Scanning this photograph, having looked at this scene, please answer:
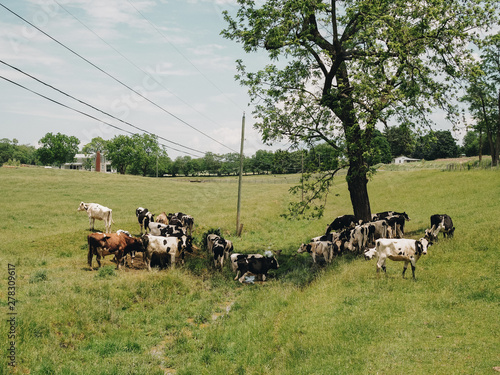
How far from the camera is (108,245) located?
1585cm

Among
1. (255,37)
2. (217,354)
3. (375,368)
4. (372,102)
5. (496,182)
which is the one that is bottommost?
(217,354)

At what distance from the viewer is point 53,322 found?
10062 mm

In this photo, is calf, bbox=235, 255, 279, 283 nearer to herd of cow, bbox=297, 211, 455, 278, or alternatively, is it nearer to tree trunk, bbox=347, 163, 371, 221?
herd of cow, bbox=297, 211, 455, 278

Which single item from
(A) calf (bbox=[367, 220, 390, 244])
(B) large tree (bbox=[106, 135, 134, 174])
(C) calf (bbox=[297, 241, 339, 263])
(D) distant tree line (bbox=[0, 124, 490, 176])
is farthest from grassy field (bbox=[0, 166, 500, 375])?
(B) large tree (bbox=[106, 135, 134, 174])

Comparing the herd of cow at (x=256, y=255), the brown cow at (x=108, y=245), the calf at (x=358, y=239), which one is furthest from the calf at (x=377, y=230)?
the brown cow at (x=108, y=245)

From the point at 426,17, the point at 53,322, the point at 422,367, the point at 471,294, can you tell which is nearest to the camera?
the point at 422,367

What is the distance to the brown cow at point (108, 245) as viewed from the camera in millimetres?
15750

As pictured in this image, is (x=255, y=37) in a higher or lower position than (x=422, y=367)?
higher

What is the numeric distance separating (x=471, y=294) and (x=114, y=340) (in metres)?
10.2

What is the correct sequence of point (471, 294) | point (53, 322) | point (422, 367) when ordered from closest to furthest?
point (422, 367), point (53, 322), point (471, 294)

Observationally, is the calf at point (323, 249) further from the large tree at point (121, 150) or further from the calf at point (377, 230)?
the large tree at point (121, 150)

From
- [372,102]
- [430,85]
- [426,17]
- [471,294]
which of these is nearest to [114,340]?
[471,294]

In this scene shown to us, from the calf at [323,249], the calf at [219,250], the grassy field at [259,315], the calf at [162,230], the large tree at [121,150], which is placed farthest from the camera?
the large tree at [121,150]

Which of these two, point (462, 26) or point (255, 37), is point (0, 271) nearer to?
point (255, 37)
